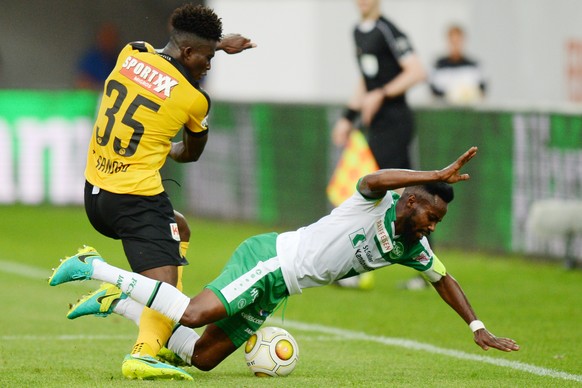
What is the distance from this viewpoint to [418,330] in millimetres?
9789

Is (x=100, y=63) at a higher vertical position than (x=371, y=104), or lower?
lower

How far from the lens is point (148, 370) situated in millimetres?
7051

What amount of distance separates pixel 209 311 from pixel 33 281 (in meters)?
5.95

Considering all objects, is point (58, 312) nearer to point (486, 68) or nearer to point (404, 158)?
point (404, 158)

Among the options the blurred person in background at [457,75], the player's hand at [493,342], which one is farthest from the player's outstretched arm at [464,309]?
the blurred person in background at [457,75]

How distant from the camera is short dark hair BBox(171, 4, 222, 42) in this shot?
7.39m

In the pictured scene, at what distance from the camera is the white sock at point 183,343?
7.61 m

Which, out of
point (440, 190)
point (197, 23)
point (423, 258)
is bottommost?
point (423, 258)

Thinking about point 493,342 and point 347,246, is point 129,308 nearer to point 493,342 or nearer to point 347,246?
point 347,246

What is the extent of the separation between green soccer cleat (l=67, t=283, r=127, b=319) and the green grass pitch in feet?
1.16

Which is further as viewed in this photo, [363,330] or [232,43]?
[363,330]

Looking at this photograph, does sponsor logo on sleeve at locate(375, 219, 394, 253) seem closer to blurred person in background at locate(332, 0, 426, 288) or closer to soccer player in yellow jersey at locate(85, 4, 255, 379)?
soccer player in yellow jersey at locate(85, 4, 255, 379)

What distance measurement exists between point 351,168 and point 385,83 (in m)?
2.81

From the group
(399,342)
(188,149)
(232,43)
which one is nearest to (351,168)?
(399,342)
